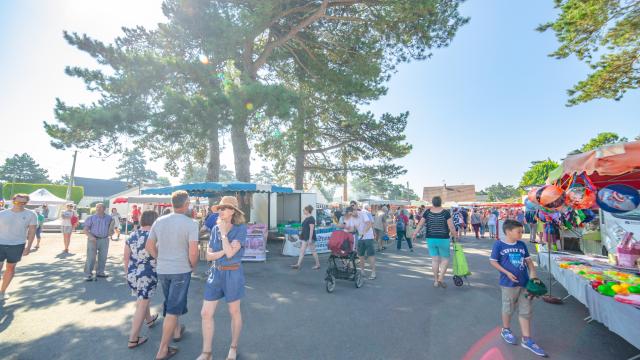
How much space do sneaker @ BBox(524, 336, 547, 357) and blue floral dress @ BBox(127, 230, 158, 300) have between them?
466 centimetres

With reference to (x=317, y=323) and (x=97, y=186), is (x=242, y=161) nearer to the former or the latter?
(x=317, y=323)

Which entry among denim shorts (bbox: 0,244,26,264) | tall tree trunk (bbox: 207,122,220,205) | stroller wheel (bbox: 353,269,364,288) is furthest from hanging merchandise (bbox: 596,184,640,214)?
tall tree trunk (bbox: 207,122,220,205)

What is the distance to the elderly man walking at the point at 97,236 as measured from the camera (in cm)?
684

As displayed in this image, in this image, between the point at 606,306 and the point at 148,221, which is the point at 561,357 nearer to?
the point at 606,306

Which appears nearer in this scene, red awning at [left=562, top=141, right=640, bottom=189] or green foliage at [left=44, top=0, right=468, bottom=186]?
red awning at [left=562, top=141, right=640, bottom=189]

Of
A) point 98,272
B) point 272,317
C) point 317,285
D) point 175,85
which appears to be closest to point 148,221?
point 272,317

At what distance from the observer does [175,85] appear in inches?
→ 435

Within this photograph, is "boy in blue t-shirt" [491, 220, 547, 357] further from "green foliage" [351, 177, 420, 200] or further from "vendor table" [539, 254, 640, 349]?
"green foliage" [351, 177, 420, 200]

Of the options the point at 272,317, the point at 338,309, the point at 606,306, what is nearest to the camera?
the point at 606,306

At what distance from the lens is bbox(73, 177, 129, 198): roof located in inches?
2077

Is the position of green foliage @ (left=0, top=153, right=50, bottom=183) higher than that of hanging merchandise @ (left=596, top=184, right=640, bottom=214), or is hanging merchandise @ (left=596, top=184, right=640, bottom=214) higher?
green foliage @ (left=0, top=153, right=50, bottom=183)

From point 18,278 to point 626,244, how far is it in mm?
12804

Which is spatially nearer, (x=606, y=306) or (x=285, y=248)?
(x=606, y=306)

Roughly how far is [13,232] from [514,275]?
25.9ft
